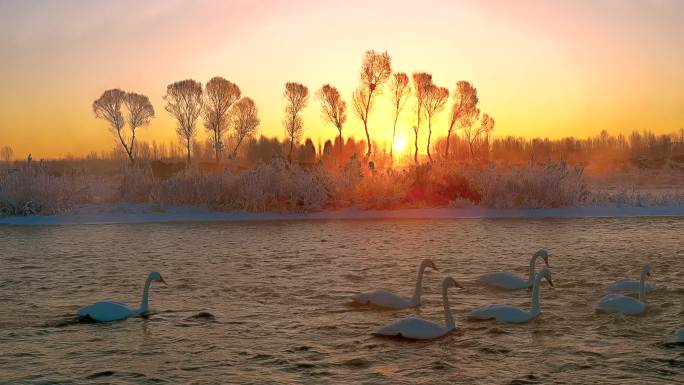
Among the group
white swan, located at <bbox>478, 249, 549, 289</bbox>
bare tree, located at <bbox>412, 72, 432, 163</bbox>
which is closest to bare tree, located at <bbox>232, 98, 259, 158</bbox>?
bare tree, located at <bbox>412, 72, 432, 163</bbox>

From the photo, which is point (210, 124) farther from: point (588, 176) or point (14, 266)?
point (14, 266)

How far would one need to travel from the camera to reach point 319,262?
12.2 meters

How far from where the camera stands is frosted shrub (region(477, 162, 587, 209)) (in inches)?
889

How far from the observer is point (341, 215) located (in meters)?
21.7

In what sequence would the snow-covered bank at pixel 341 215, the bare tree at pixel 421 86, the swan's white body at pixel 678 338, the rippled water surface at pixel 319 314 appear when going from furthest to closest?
the bare tree at pixel 421 86 < the snow-covered bank at pixel 341 215 < the swan's white body at pixel 678 338 < the rippled water surface at pixel 319 314

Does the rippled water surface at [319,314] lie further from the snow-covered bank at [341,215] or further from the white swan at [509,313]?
the snow-covered bank at [341,215]

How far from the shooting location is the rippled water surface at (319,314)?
6297 millimetres

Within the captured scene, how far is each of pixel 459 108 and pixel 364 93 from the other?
11.8 metres

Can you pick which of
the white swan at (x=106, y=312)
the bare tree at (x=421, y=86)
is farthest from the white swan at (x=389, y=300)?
the bare tree at (x=421, y=86)

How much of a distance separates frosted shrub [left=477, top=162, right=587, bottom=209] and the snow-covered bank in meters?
0.77

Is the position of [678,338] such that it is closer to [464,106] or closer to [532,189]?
[532,189]

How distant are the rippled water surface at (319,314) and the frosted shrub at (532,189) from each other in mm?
6567

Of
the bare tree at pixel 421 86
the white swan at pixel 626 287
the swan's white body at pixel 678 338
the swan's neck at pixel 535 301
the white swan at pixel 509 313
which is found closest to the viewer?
the swan's white body at pixel 678 338

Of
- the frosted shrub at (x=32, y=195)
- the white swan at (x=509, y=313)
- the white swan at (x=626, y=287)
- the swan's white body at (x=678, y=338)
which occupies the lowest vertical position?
the swan's white body at (x=678, y=338)
